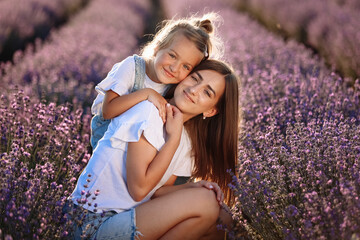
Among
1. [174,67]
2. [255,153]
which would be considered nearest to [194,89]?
[174,67]

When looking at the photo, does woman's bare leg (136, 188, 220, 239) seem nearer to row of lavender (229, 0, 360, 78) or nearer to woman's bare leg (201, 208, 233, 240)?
woman's bare leg (201, 208, 233, 240)

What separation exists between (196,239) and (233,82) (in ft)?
2.87

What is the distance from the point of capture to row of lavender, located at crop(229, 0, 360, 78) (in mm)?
5801

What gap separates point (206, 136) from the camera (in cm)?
251

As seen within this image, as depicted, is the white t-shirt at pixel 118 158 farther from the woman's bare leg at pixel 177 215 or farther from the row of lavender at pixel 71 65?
the row of lavender at pixel 71 65

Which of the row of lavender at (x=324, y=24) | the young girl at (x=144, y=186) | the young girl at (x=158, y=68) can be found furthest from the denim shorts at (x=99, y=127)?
the row of lavender at (x=324, y=24)

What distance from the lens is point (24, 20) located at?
7922 mm

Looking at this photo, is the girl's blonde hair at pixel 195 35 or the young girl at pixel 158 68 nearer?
the young girl at pixel 158 68

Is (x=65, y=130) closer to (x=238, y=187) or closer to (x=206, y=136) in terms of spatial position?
(x=206, y=136)

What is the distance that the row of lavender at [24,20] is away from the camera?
22.1ft

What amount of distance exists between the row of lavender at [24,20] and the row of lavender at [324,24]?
4469 mm

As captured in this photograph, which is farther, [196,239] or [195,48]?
[195,48]

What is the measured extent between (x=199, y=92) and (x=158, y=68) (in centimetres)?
28

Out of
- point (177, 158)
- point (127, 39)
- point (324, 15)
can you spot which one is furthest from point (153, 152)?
point (324, 15)
